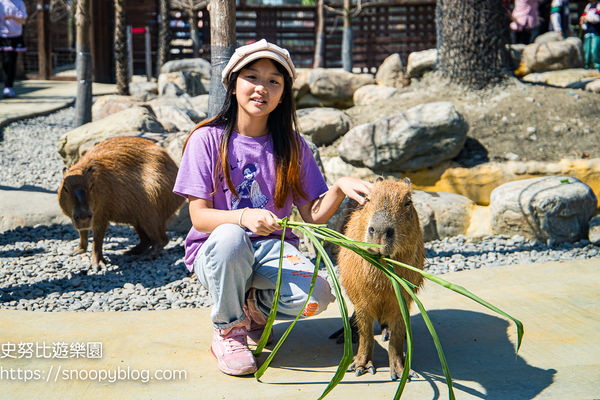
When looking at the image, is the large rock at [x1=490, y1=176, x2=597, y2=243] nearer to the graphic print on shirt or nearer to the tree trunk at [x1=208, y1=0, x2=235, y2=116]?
the tree trunk at [x1=208, y1=0, x2=235, y2=116]

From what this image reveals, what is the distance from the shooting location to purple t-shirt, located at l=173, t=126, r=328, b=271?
9.27 ft

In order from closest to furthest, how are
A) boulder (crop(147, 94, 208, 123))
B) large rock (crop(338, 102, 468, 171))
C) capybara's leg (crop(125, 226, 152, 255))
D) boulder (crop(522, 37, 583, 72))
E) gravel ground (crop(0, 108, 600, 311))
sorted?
1. gravel ground (crop(0, 108, 600, 311))
2. capybara's leg (crop(125, 226, 152, 255))
3. large rock (crop(338, 102, 468, 171))
4. boulder (crop(147, 94, 208, 123))
5. boulder (crop(522, 37, 583, 72))

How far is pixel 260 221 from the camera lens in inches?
97.8

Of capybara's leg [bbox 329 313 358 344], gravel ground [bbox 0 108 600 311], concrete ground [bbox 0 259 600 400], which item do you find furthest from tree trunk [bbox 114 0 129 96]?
capybara's leg [bbox 329 313 358 344]

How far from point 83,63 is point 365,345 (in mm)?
6076

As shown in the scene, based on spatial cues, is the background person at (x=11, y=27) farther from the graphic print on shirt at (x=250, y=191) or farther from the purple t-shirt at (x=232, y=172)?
the graphic print on shirt at (x=250, y=191)

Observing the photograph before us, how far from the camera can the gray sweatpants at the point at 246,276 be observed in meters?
2.58

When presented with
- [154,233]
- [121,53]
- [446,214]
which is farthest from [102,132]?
[121,53]

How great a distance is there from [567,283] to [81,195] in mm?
3382

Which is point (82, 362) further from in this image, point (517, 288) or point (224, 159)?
point (517, 288)

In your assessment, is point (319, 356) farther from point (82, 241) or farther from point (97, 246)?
point (82, 241)

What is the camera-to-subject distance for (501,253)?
4.86 m

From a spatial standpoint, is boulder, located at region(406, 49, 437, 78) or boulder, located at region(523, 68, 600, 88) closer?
boulder, located at region(406, 49, 437, 78)

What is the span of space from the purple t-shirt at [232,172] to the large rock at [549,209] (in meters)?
2.82
